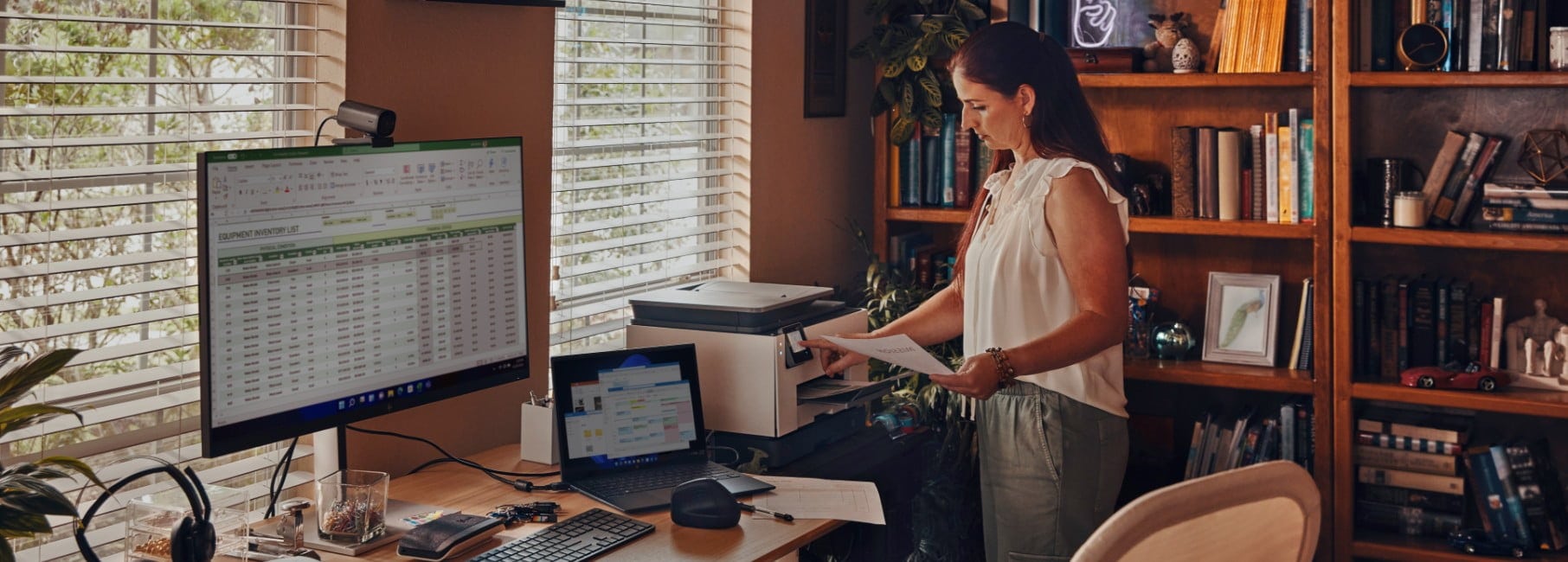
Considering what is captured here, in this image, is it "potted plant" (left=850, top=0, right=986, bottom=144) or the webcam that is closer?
the webcam

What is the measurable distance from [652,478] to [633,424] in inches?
4.4

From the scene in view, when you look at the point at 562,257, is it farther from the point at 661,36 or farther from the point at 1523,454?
the point at 1523,454

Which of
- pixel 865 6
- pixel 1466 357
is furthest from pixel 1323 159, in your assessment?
pixel 865 6

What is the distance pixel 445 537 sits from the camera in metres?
1.82

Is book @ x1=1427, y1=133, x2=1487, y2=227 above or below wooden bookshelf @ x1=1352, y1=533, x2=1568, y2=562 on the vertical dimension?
above

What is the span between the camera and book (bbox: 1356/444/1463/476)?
3182 mm

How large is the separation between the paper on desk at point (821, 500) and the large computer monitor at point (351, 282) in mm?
471

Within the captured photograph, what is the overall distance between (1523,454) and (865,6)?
201 centimetres

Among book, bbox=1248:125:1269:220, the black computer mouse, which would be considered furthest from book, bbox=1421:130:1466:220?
the black computer mouse

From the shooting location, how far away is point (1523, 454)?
310cm

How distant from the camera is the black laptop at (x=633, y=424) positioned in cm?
220

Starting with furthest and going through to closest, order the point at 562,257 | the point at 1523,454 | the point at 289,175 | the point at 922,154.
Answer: the point at 922,154
the point at 1523,454
the point at 562,257
the point at 289,175

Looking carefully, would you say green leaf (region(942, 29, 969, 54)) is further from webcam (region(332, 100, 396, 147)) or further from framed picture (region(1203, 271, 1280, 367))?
webcam (region(332, 100, 396, 147))

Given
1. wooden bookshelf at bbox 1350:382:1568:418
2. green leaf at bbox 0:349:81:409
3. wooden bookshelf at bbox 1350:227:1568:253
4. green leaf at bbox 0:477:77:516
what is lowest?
wooden bookshelf at bbox 1350:382:1568:418
